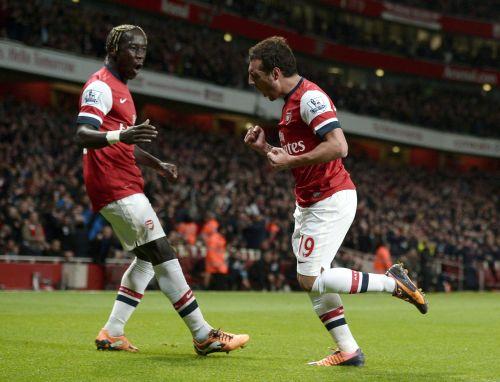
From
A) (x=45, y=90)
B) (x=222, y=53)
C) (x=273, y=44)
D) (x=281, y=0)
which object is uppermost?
(x=281, y=0)

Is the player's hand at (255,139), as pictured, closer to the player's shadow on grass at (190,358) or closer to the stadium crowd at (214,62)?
the player's shadow on grass at (190,358)

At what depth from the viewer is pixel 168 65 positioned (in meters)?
32.7

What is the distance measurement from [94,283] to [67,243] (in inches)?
50.5

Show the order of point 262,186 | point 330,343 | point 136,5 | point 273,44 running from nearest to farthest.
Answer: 1. point 273,44
2. point 330,343
3. point 262,186
4. point 136,5

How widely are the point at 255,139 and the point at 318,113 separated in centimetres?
63

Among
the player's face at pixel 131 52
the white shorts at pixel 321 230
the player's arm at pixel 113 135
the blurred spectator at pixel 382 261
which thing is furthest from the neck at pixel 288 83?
the blurred spectator at pixel 382 261

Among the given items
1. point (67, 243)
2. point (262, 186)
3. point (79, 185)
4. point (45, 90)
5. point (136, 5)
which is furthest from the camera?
point (136, 5)

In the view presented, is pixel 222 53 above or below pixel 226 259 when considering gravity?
above

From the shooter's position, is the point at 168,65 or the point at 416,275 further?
the point at 168,65

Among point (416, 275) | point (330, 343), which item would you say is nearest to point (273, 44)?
point (330, 343)

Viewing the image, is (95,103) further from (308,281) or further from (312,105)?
(308,281)

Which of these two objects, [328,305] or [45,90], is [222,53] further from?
[328,305]

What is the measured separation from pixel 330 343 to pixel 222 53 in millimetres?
29012

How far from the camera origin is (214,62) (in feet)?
115
